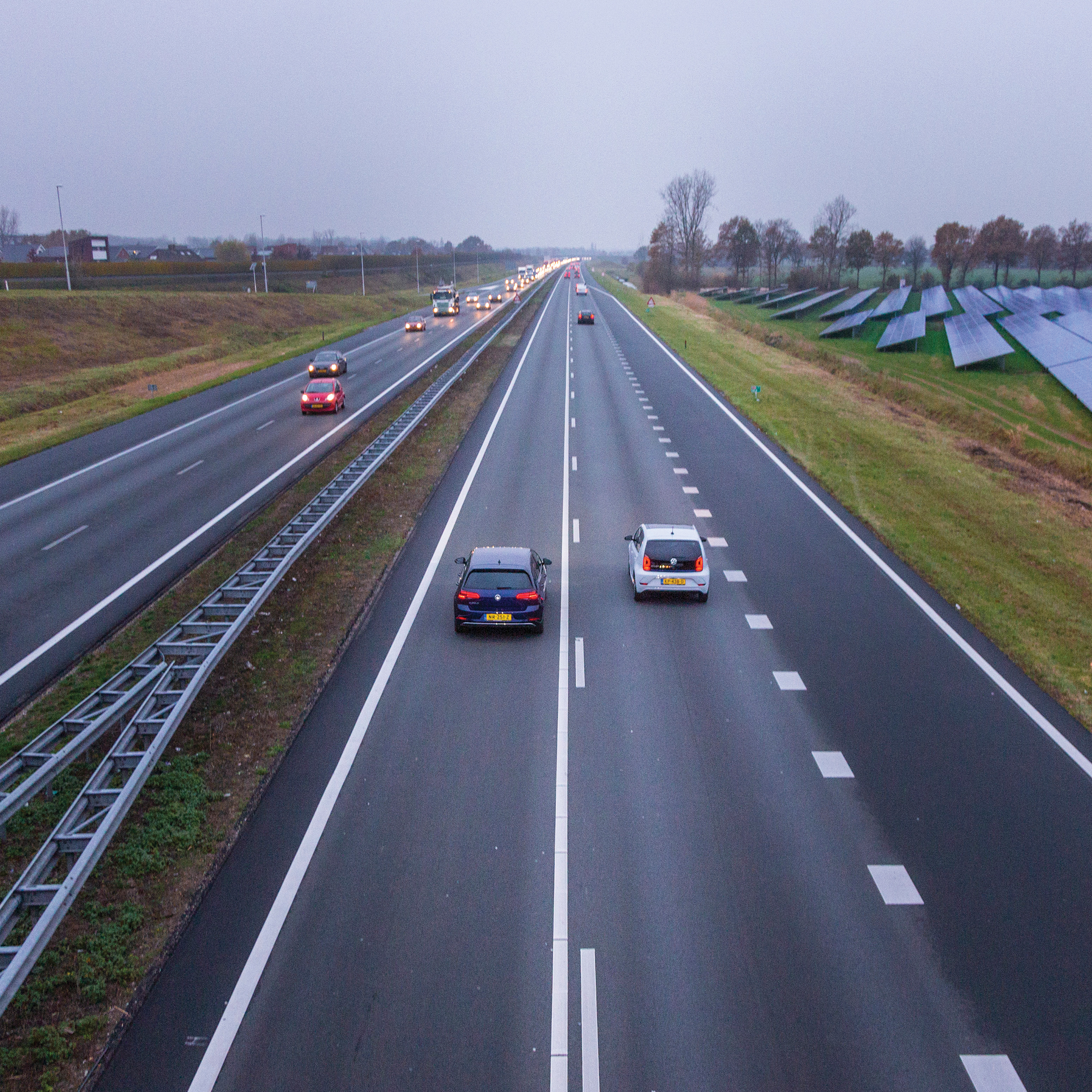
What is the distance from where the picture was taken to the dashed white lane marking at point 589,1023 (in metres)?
7.21

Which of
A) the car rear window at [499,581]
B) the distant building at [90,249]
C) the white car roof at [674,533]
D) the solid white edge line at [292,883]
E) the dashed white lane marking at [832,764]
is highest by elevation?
the distant building at [90,249]

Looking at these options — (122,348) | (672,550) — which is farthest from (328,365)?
(672,550)

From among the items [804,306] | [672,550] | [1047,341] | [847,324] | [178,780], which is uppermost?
[804,306]

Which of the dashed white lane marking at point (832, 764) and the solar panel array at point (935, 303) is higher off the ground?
the solar panel array at point (935, 303)

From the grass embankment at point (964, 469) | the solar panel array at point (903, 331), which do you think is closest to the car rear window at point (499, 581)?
the grass embankment at point (964, 469)

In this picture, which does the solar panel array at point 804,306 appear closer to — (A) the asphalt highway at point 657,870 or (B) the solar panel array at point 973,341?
(B) the solar panel array at point 973,341

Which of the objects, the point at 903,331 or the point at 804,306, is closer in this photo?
the point at 903,331

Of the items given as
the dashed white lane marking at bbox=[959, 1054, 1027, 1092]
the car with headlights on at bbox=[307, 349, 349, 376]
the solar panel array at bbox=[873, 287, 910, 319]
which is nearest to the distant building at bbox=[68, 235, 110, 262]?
the car with headlights on at bbox=[307, 349, 349, 376]

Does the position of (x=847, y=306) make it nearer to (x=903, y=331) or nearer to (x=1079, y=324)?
(x=903, y=331)

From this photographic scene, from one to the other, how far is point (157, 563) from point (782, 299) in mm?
106951

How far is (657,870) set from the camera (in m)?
9.75

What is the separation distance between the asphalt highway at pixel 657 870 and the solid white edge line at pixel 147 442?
13.7 metres

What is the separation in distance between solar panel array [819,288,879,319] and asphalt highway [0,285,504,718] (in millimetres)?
61410

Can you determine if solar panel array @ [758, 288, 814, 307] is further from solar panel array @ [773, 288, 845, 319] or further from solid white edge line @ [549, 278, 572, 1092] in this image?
solid white edge line @ [549, 278, 572, 1092]
